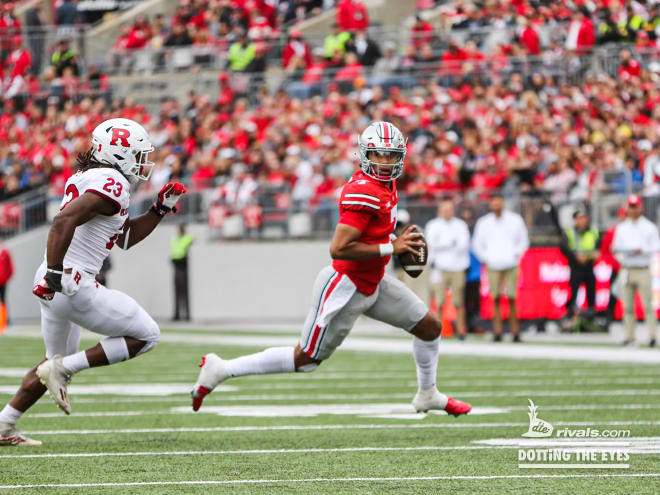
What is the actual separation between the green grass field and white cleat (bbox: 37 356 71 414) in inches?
10.9

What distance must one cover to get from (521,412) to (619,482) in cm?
304

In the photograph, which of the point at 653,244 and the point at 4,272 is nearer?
the point at 653,244

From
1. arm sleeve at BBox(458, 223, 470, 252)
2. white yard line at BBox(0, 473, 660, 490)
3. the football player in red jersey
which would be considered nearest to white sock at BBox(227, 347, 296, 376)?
the football player in red jersey

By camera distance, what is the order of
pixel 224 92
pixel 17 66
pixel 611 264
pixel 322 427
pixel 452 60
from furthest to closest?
1. pixel 17 66
2. pixel 224 92
3. pixel 452 60
4. pixel 611 264
5. pixel 322 427

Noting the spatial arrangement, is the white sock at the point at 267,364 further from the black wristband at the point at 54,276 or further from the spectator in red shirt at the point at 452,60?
the spectator in red shirt at the point at 452,60

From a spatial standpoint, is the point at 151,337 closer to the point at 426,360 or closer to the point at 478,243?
the point at 426,360

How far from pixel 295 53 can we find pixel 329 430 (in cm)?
1767

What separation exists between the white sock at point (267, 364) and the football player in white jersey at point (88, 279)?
0.49 meters

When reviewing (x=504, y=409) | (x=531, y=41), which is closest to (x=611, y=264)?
(x=531, y=41)

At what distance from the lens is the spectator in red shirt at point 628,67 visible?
20656mm

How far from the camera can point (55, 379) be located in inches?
287

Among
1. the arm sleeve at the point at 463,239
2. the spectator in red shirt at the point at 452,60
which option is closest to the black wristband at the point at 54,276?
the arm sleeve at the point at 463,239

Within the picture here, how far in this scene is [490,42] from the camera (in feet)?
75.3

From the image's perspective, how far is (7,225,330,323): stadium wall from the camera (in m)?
21.8
